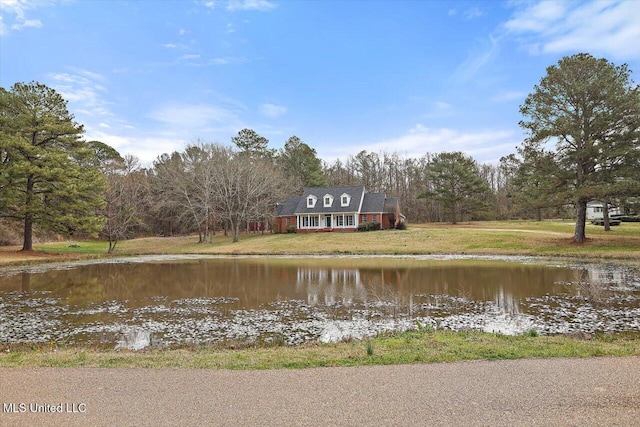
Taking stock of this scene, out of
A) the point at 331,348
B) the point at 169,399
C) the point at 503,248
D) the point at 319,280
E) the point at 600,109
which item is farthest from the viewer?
the point at 503,248

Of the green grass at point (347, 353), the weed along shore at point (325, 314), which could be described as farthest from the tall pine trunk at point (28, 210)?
the green grass at point (347, 353)

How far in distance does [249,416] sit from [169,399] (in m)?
1.14

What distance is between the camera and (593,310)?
10.9m

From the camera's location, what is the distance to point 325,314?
36.6ft

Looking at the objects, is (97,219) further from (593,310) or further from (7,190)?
(593,310)

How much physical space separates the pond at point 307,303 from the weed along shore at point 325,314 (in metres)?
0.05

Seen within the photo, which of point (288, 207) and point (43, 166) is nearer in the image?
point (43, 166)

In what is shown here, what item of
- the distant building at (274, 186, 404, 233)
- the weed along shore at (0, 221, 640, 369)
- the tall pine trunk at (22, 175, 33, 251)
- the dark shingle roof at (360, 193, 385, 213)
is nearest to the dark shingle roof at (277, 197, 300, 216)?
the distant building at (274, 186, 404, 233)

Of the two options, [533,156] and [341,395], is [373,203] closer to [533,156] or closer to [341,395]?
[533,156]

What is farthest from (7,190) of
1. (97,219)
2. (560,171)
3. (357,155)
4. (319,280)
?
(357,155)

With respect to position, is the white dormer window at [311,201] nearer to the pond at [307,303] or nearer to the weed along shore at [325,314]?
the weed along shore at [325,314]

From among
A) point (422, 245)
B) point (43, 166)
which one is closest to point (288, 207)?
point (422, 245)

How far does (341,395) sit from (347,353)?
5.95ft

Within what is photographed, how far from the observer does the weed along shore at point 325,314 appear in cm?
678
